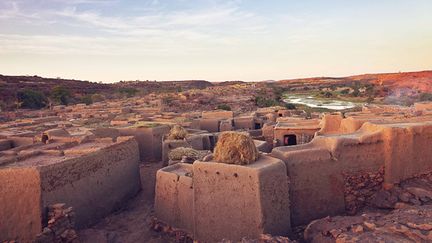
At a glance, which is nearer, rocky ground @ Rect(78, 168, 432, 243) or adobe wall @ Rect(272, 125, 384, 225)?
rocky ground @ Rect(78, 168, 432, 243)

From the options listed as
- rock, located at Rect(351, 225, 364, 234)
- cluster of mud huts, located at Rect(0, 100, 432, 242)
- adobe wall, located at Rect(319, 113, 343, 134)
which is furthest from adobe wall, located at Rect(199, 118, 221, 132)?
rock, located at Rect(351, 225, 364, 234)

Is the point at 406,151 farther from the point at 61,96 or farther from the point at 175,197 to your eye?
the point at 61,96

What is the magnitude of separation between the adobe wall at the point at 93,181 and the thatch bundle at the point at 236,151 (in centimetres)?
352

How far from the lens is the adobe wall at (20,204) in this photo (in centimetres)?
816

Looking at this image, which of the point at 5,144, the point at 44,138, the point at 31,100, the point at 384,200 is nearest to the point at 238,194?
the point at 384,200

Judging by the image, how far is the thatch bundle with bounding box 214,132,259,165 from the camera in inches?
311

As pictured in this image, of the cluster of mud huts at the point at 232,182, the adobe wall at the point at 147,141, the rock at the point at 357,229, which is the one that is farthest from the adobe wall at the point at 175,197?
the adobe wall at the point at 147,141

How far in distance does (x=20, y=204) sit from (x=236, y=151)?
4.56m

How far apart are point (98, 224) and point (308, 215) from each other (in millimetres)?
5159

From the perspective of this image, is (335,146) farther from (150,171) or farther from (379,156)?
(150,171)

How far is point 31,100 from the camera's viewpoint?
42312mm

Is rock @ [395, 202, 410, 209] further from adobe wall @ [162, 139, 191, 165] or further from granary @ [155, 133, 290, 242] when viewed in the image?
adobe wall @ [162, 139, 191, 165]

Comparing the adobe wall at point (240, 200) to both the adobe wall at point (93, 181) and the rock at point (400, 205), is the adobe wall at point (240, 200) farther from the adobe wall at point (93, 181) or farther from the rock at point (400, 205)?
the adobe wall at point (93, 181)

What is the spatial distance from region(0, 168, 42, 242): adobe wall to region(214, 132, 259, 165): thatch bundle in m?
3.80
